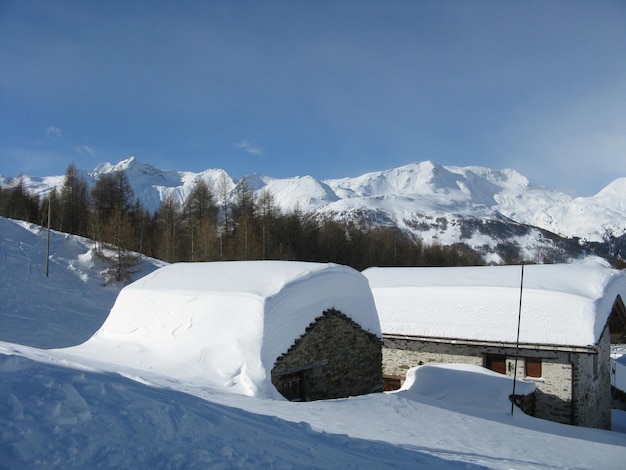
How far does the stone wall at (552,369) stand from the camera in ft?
52.2

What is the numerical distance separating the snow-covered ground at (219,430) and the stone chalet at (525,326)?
3122 millimetres

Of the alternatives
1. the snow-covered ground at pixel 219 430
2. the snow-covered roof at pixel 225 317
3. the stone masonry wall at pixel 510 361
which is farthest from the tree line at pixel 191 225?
the snow-covered ground at pixel 219 430

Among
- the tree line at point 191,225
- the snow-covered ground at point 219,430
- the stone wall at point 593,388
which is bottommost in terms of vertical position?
the stone wall at point 593,388

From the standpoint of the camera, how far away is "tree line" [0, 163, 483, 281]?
36.4 m

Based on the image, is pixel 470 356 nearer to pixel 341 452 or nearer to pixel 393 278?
pixel 393 278

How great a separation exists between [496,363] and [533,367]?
4.13 feet

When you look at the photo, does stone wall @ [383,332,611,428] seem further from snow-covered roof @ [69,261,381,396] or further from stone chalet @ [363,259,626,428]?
snow-covered roof @ [69,261,381,396]

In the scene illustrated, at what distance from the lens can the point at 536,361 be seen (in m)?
16.6

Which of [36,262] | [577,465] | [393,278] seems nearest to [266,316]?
[577,465]

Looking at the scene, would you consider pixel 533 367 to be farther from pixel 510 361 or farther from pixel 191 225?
pixel 191 225

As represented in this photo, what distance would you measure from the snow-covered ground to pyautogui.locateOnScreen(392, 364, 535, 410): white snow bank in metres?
0.97

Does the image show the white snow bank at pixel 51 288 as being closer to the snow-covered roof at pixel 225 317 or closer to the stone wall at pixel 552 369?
the snow-covered roof at pixel 225 317

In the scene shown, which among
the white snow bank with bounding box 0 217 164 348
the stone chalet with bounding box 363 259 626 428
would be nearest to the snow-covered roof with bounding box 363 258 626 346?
the stone chalet with bounding box 363 259 626 428

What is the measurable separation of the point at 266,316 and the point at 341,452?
5.16m
